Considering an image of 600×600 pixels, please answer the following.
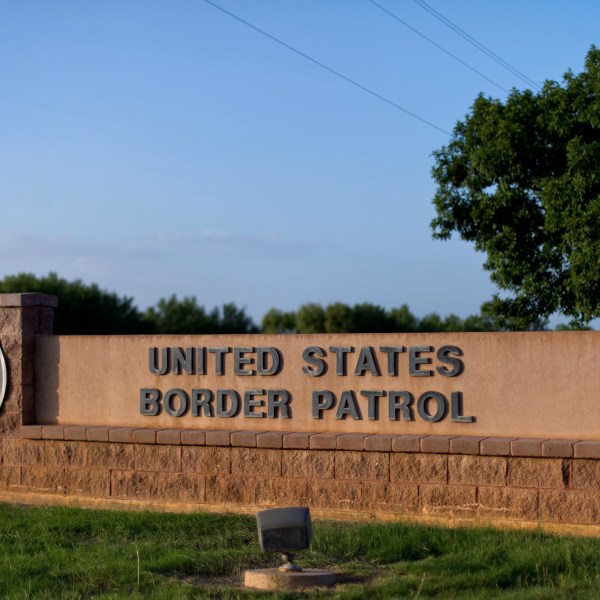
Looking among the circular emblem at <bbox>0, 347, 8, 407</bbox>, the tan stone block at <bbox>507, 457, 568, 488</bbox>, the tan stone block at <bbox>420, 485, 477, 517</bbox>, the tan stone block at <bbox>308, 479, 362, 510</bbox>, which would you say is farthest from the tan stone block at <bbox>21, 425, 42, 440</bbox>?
the tan stone block at <bbox>507, 457, 568, 488</bbox>

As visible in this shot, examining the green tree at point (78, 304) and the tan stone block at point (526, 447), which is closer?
the tan stone block at point (526, 447)

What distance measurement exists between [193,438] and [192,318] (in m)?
57.5

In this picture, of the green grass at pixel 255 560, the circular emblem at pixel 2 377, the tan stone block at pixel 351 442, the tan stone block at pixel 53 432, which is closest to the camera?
the green grass at pixel 255 560

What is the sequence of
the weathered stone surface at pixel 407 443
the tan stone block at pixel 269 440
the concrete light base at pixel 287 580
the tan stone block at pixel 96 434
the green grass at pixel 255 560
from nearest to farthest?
the green grass at pixel 255 560
the concrete light base at pixel 287 580
the weathered stone surface at pixel 407 443
the tan stone block at pixel 269 440
the tan stone block at pixel 96 434

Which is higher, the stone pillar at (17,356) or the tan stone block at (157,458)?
the stone pillar at (17,356)

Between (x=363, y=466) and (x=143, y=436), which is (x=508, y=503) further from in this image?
(x=143, y=436)

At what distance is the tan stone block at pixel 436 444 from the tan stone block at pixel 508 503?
1.72 ft

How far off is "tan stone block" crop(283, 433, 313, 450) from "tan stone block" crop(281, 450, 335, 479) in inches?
2.6

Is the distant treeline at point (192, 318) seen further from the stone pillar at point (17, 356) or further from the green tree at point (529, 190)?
the stone pillar at point (17, 356)

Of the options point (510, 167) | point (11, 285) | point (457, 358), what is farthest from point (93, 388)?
point (11, 285)

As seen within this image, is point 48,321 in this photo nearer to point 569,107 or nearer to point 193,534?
point 193,534

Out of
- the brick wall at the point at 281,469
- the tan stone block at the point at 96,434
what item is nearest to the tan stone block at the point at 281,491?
the brick wall at the point at 281,469

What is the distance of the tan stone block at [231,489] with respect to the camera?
1164 centimetres

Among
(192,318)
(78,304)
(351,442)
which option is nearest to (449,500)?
(351,442)
